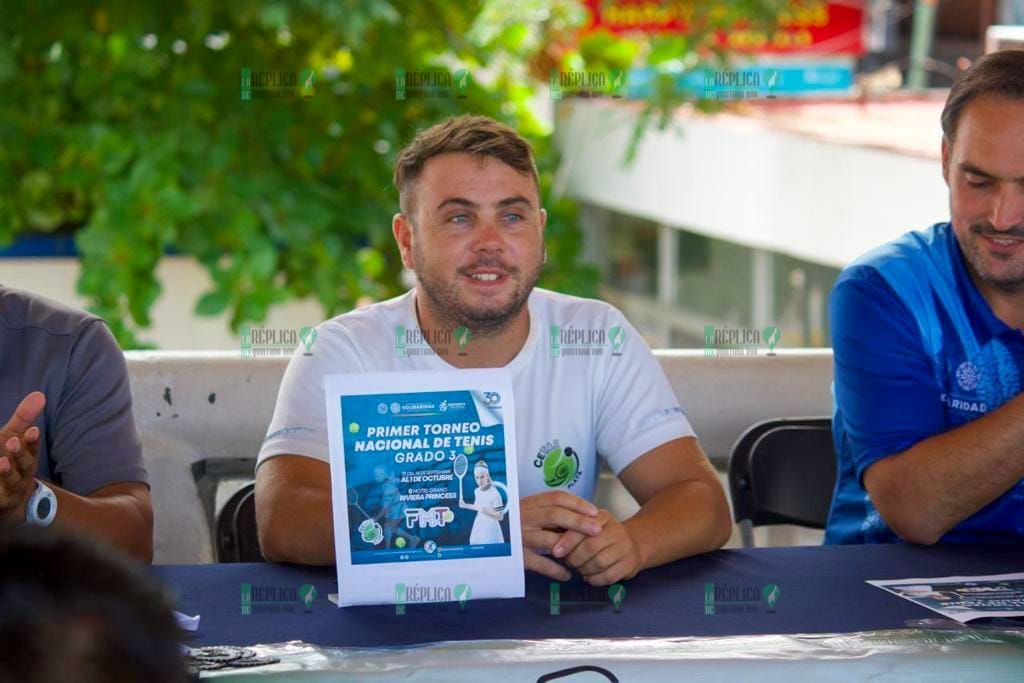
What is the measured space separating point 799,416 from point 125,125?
267cm

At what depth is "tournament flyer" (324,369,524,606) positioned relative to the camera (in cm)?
183

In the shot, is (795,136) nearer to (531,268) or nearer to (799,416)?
(799,416)

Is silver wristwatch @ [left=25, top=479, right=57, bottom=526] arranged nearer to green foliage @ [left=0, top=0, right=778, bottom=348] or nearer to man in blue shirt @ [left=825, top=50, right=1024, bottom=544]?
man in blue shirt @ [left=825, top=50, right=1024, bottom=544]

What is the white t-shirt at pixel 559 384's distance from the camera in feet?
7.86

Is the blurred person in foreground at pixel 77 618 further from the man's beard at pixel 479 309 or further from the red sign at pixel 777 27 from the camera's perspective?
the red sign at pixel 777 27

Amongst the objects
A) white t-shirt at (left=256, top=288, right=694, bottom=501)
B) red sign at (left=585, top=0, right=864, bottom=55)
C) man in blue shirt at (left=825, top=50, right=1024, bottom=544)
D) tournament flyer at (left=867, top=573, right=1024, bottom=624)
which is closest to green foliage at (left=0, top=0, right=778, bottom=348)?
red sign at (left=585, top=0, right=864, bottom=55)

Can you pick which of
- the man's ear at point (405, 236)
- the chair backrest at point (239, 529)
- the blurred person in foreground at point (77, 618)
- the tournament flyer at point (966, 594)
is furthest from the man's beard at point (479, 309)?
the blurred person in foreground at point (77, 618)

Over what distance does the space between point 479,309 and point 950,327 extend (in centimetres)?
82

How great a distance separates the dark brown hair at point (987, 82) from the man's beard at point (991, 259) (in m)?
0.18

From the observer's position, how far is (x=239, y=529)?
8.42 ft

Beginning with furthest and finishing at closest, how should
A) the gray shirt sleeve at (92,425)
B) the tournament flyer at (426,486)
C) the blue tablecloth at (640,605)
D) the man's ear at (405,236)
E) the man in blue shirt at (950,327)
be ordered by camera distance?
the man's ear at (405,236) < the man in blue shirt at (950,327) < the gray shirt sleeve at (92,425) < the tournament flyer at (426,486) < the blue tablecloth at (640,605)

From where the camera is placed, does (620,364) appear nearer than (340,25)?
Yes

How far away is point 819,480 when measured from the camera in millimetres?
2842

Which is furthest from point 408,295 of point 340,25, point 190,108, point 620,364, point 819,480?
point 190,108
